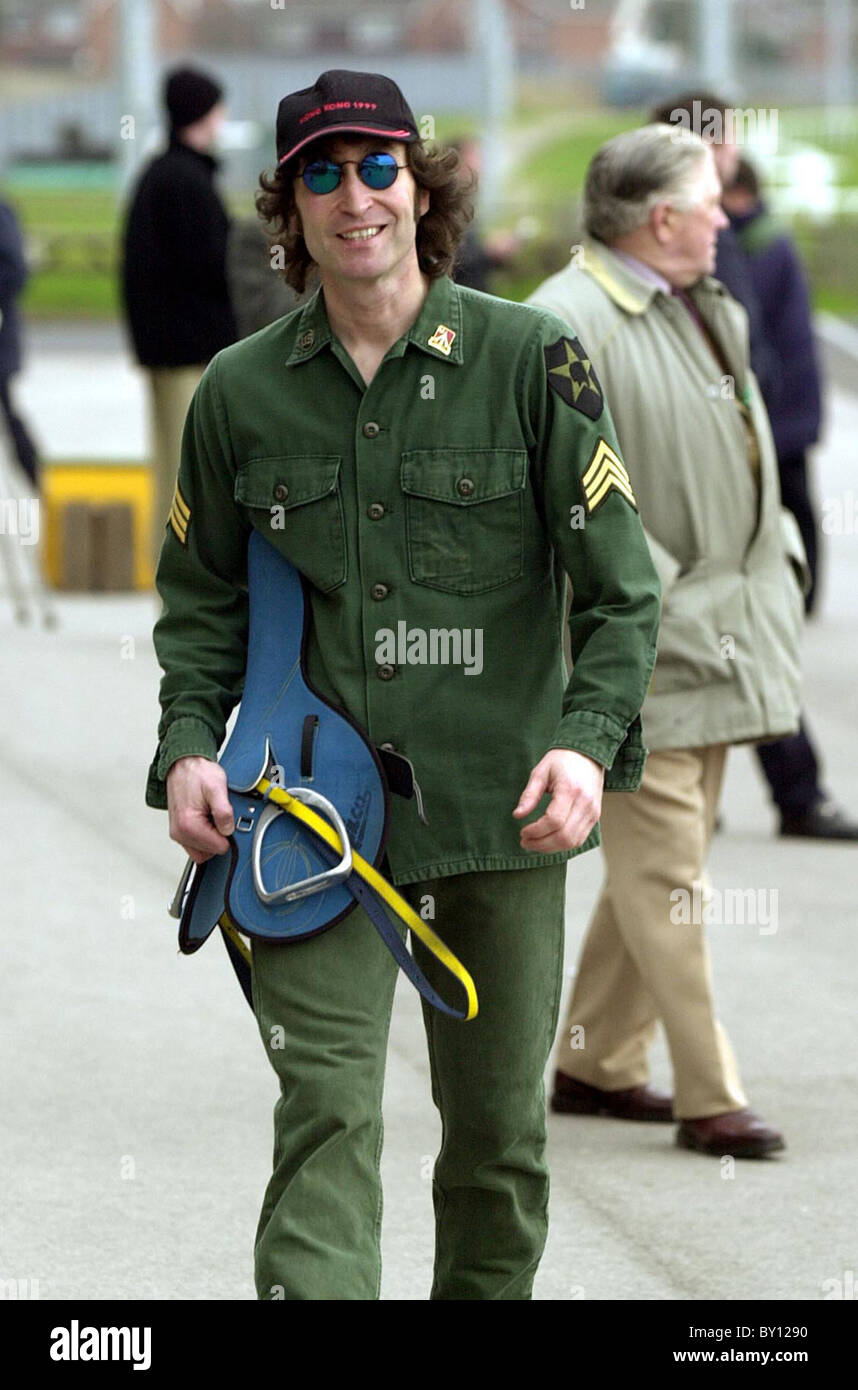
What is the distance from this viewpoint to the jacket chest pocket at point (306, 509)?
3.34 meters

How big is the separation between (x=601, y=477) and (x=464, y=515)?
188mm

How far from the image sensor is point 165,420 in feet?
33.8

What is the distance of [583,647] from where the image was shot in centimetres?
336

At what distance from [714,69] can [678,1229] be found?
74.2ft

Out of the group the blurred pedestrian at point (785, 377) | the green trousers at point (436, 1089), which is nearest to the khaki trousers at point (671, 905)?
the blurred pedestrian at point (785, 377)

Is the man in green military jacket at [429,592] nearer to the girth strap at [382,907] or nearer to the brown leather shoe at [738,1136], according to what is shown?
the girth strap at [382,907]

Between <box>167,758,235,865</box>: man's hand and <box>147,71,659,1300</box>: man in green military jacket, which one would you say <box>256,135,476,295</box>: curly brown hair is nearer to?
<box>147,71,659,1300</box>: man in green military jacket

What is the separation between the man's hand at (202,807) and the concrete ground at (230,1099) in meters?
1.18

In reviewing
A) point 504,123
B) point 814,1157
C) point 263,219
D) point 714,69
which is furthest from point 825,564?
point 504,123

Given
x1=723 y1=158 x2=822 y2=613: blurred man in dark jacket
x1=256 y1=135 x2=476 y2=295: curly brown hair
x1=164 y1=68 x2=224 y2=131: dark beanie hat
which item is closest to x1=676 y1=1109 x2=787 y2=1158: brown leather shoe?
x1=256 y1=135 x2=476 y2=295: curly brown hair

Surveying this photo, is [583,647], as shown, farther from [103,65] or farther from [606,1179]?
[103,65]

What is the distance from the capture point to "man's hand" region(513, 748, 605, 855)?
125 inches

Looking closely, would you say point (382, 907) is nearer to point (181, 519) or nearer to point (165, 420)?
point (181, 519)

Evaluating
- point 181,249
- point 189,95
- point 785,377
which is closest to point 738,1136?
point 785,377
